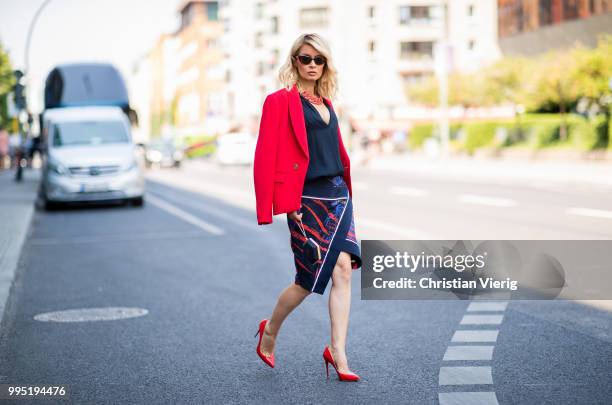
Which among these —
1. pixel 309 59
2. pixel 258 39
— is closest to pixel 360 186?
pixel 309 59

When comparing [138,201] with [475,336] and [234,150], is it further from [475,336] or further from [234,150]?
[234,150]

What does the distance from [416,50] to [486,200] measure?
231ft

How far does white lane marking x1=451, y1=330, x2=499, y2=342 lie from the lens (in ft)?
21.3

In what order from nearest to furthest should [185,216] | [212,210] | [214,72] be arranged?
[185,216] < [212,210] < [214,72]

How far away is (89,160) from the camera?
827 inches

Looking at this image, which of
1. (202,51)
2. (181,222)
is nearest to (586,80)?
(181,222)

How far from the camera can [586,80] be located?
1437 inches

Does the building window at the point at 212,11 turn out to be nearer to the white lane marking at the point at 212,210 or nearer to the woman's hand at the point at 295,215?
the white lane marking at the point at 212,210

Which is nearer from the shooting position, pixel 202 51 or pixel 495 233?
pixel 495 233

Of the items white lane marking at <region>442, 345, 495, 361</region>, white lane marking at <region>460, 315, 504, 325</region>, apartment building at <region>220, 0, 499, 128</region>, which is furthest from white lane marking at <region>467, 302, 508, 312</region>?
apartment building at <region>220, 0, 499, 128</region>

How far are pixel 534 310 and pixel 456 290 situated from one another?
1.00 metres

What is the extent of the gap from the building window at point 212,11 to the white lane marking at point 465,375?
4884 inches

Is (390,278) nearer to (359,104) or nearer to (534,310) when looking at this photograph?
(534,310)

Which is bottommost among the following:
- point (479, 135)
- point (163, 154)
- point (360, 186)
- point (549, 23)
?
point (163, 154)
